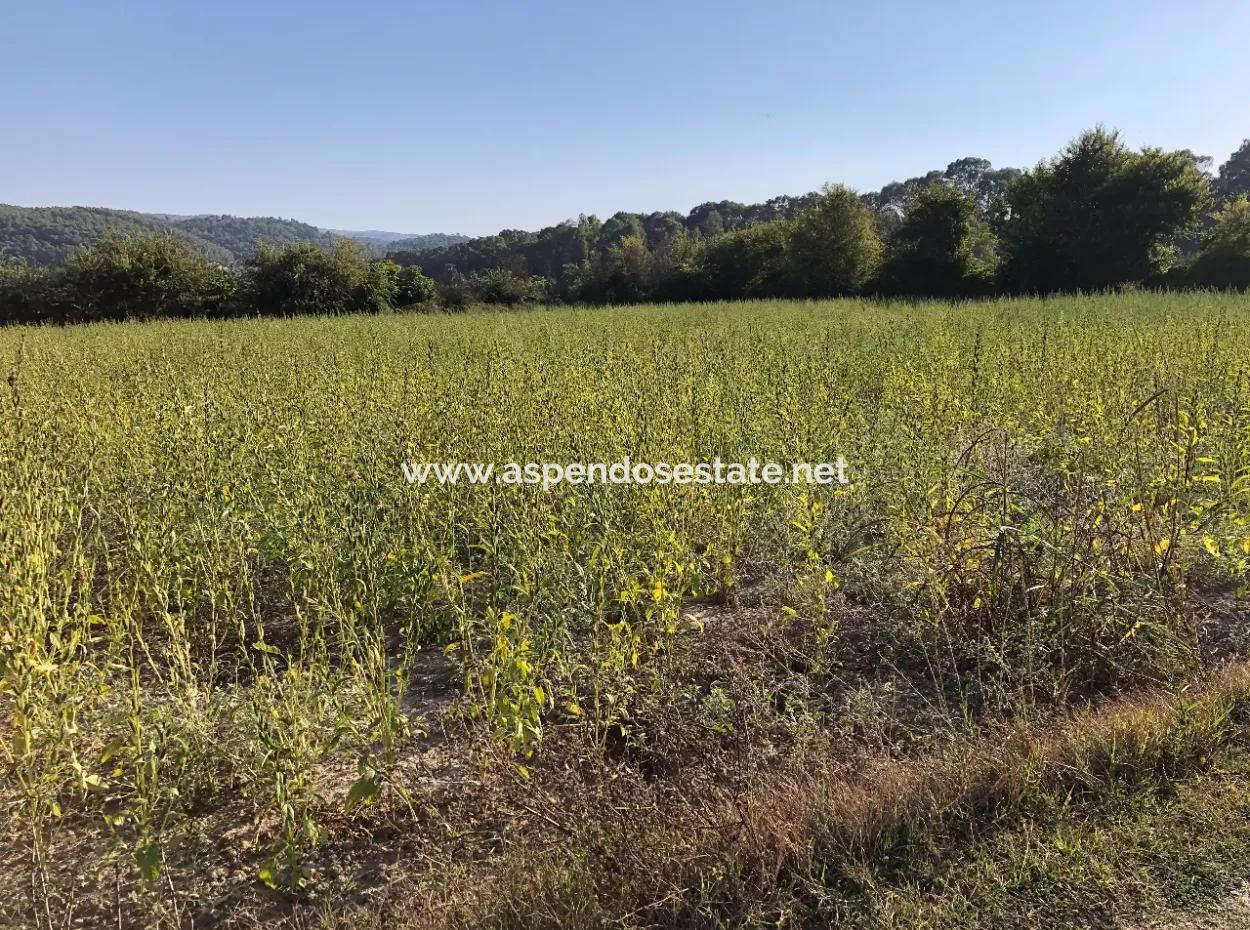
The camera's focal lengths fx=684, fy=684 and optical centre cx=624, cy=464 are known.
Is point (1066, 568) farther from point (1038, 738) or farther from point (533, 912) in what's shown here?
point (533, 912)

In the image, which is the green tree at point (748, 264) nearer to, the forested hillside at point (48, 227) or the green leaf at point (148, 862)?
the green leaf at point (148, 862)

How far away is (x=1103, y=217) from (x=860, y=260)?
8339mm

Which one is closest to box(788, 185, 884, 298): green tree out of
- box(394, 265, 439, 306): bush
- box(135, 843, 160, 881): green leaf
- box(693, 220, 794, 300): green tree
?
box(693, 220, 794, 300): green tree

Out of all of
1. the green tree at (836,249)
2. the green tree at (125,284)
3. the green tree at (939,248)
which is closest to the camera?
the green tree at (125,284)

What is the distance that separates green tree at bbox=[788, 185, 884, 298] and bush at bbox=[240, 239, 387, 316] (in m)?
17.5

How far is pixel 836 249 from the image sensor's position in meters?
28.7

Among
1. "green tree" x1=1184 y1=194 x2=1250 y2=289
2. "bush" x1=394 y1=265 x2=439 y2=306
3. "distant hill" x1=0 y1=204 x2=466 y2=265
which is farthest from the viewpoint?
"distant hill" x1=0 y1=204 x2=466 y2=265

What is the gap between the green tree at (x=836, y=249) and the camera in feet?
93.7

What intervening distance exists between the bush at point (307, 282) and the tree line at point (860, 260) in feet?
0.18

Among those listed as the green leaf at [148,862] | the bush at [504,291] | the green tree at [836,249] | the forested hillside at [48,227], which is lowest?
the green leaf at [148,862]

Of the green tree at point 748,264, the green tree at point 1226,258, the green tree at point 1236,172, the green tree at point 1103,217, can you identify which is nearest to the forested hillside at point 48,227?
the green tree at point 748,264

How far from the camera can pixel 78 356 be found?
10.2m

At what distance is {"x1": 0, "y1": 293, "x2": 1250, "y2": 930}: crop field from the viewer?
1.98 meters

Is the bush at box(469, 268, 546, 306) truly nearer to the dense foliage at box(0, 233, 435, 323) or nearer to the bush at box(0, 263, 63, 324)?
the dense foliage at box(0, 233, 435, 323)
